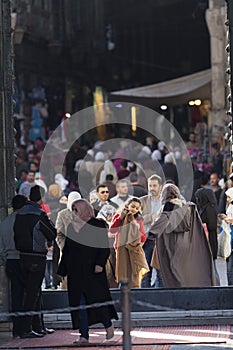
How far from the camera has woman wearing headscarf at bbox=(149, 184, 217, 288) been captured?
48.4 feet

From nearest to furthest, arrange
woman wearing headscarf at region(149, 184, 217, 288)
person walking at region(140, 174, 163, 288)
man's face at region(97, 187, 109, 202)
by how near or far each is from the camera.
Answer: woman wearing headscarf at region(149, 184, 217, 288) → person walking at region(140, 174, 163, 288) → man's face at region(97, 187, 109, 202)

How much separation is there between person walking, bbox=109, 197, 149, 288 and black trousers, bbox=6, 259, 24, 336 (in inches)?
79.4

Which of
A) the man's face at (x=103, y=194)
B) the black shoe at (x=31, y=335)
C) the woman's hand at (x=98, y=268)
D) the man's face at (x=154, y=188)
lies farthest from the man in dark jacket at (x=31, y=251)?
the man's face at (x=103, y=194)

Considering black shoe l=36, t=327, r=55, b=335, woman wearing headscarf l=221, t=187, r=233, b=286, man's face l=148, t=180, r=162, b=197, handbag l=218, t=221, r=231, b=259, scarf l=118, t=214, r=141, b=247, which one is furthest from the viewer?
man's face l=148, t=180, r=162, b=197

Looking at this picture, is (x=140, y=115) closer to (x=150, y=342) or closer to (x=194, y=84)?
(x=194, y=84)

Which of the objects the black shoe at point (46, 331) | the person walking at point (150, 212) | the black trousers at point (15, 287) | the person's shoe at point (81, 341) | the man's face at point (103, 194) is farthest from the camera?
the man's face at point (103, 194)

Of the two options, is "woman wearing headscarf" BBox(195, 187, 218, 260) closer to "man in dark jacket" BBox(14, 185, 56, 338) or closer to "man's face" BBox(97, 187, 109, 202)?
"man's face" BBox(97, 187, 109, 202)

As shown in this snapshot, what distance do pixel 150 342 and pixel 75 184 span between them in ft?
48.3

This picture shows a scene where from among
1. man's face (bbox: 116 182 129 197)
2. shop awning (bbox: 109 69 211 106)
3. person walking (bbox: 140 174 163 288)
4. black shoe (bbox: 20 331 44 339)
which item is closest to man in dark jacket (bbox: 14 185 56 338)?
black shoe (bbox: 20 331 44 339)

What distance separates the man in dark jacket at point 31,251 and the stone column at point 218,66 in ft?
57.2

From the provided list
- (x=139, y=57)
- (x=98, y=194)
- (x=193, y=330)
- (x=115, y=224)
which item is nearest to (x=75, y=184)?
(x=98, y=194)

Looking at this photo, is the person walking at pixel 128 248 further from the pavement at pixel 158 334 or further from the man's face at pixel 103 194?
the man's face at pixel 103 194

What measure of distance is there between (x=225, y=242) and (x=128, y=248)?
1.94 meters

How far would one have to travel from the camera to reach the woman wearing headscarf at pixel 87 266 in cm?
1273
